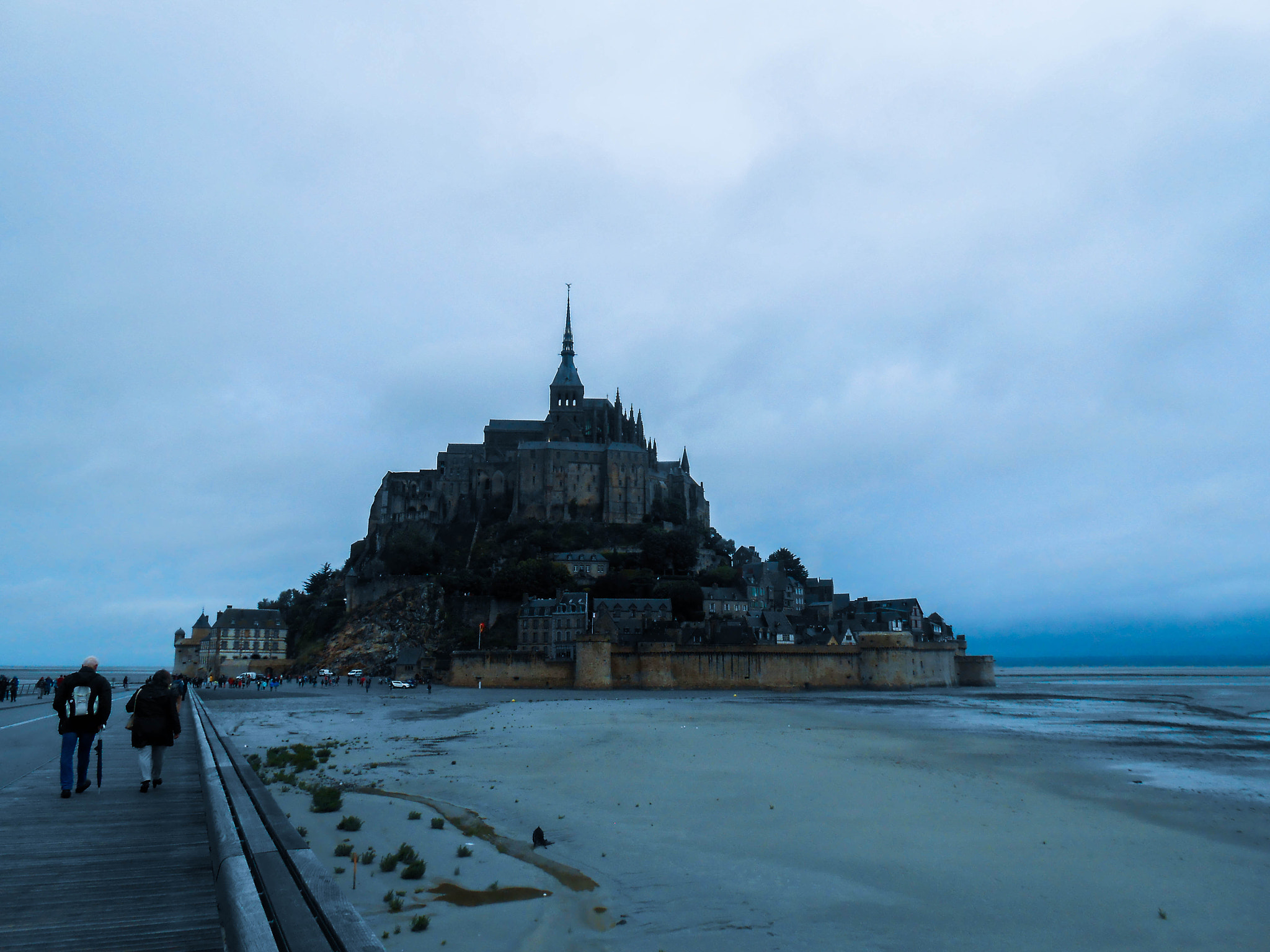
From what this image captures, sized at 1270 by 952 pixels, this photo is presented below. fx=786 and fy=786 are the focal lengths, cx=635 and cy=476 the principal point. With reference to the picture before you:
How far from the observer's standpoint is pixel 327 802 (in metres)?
12.1

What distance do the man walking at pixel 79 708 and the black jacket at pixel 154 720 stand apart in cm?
40

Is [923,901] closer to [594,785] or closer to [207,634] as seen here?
[594,785]

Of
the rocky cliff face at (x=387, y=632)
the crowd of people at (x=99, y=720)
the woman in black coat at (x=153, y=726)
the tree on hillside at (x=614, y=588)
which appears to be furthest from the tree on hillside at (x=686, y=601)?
the woman in black coat at (x=153, y=726)

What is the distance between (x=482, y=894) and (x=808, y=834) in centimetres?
575

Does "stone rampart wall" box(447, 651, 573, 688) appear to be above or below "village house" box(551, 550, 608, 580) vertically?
below

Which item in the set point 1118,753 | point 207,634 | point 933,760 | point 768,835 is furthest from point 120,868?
point 207,634

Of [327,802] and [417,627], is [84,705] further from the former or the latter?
[417,627]

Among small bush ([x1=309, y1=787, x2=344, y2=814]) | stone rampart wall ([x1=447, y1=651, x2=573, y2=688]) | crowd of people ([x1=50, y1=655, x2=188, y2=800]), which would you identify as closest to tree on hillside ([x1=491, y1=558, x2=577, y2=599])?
stone rampart wall ([x1=447, y1=651, x2=573, y2=688])

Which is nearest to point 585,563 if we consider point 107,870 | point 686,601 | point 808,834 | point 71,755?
point 686,601

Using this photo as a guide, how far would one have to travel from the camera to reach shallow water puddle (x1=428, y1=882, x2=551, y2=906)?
27.4 ft

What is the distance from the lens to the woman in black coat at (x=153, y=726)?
8.81 metres

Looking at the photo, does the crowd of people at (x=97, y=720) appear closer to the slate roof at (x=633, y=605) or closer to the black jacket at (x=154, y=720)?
the black jacket at (x=154, y=720)

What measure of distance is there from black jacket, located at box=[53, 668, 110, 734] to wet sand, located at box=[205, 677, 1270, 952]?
3011 millimetres

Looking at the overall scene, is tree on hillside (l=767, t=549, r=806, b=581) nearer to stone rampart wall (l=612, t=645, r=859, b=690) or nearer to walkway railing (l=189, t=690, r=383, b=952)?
stone rampart wall (l=612, t=645, r=859, b=690)
